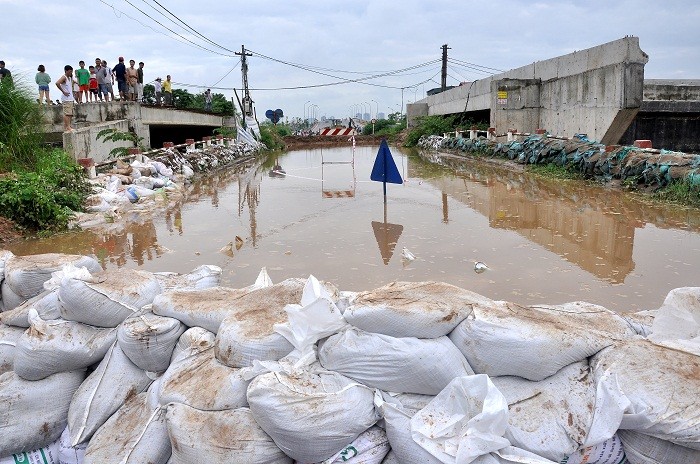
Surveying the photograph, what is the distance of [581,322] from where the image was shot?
211cm

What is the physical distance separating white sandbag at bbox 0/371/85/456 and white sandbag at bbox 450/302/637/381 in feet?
5.28

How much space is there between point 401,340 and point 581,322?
733 millimetres

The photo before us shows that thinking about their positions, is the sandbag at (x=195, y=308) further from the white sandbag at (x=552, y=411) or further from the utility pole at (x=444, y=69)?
the utility pole at (x=444, y=69)

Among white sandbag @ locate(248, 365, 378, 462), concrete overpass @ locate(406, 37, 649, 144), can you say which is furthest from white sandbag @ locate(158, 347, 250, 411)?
concrete overpass @ locate(406, 37, 649, 144)

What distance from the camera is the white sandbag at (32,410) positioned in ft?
7.30

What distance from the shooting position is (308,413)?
1710mm

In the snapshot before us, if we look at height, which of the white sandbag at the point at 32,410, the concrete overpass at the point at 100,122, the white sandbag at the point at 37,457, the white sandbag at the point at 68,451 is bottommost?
the white sandbag at the point at 37,457

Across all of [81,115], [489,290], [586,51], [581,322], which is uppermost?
[586,51]

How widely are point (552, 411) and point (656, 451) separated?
0.35m

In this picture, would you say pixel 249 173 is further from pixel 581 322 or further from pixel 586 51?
pixel 581 322

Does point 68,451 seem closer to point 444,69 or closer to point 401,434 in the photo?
point 401,434

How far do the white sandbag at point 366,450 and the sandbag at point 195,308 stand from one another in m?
0.72

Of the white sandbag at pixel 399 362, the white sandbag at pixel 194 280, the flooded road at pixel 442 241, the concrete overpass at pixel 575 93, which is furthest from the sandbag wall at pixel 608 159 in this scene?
the white sandbag at pixel 399 362

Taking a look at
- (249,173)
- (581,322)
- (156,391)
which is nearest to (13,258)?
(156,391)
